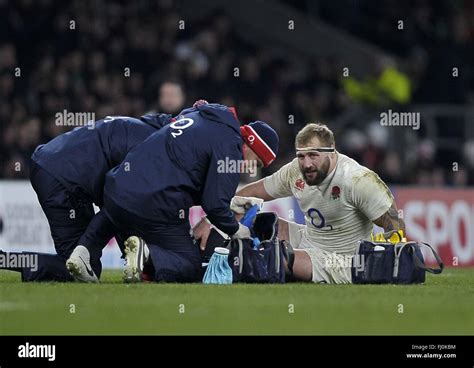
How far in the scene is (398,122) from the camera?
20.9m

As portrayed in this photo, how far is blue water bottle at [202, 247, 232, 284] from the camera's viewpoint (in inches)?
425

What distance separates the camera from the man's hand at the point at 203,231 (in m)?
11.3

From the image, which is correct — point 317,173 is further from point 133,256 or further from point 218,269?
point 133,256

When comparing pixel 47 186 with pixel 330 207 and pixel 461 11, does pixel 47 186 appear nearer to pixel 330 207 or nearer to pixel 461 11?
pixel 330 207

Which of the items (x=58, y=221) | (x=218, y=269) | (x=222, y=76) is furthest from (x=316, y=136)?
(x=222, y=76)

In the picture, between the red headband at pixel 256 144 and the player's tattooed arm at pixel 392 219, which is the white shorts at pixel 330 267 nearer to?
the player's tattooed arm at pixel 392 219

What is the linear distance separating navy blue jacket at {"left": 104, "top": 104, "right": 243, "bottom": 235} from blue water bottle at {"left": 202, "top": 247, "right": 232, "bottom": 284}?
0.26 metres

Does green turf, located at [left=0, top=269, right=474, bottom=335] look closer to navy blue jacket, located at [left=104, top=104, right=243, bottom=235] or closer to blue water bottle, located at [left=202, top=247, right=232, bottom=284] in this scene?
blue water bottle, located at [left=202, top=247, right=232, bottom=284]

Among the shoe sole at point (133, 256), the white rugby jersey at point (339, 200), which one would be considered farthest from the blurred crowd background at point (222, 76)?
the shoe sole at point (133, 256)

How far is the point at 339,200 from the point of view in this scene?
1130 cm

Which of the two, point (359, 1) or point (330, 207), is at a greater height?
point (359, 1)

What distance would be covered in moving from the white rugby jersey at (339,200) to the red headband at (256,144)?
826 millimetres

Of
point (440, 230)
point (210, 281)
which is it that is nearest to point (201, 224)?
point (210, 281)

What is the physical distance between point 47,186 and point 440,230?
965cm
